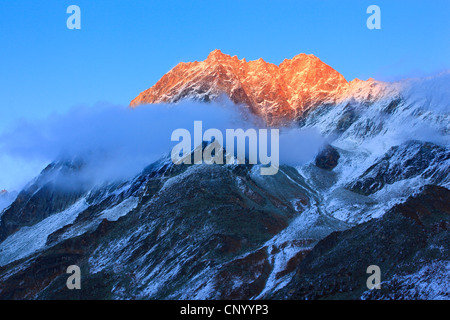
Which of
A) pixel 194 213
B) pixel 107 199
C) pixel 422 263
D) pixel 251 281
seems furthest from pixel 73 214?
pixel 422 263

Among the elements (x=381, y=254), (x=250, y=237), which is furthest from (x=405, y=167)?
(x=381, y=254)

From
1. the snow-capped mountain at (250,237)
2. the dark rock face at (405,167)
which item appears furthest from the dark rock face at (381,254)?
the dark rock face at (405,167)

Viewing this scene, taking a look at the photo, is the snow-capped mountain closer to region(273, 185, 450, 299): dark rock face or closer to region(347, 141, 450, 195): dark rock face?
region(273, 185, 450, 299): dark rock face

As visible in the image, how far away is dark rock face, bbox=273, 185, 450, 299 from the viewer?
87.7m

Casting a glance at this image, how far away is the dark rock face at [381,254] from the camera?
8769 centimetres

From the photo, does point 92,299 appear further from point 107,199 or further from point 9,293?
point 107,199

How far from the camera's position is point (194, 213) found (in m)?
142

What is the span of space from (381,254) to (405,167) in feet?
309

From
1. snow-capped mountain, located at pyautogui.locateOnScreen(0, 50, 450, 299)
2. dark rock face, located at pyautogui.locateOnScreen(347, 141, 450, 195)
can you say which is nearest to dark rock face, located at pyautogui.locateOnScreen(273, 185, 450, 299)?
snow-capped mountain, located at pyautogui.locateOnScreen(0, 50, 450, 299)

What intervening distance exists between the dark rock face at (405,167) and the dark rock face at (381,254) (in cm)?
6083

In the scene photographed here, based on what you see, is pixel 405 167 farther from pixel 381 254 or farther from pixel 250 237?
pixel 381 254

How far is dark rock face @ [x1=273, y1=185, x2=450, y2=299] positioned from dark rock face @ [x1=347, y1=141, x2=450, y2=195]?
60832 millimetres

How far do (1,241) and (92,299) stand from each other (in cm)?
10134

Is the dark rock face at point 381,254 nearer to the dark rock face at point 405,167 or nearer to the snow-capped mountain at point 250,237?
the snow-capped mountain at point 250,237
